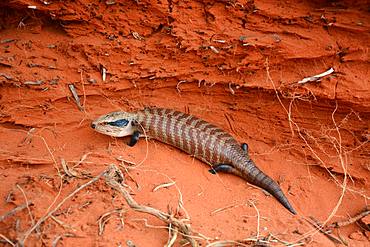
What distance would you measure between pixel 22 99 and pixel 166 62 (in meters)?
1.83

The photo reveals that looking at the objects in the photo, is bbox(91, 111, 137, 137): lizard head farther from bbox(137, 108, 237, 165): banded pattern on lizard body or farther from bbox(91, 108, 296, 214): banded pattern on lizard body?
bbox(137, 108, 237, 165): banded pattern on lizard body

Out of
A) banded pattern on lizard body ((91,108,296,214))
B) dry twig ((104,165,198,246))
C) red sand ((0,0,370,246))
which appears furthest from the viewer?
banded pattern on lizard body ((91,108,296,214))

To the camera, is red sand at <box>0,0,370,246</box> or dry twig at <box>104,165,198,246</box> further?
red sand at <box>0,0,370,246</box>

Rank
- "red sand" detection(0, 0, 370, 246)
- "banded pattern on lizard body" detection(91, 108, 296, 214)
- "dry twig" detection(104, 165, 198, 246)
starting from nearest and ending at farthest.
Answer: "dry twig" detection(104, 165, 198, 246), "red sand" detection(0, 0, 370, 246), "banded pattern on lizard body" detection(91, 108, 296, 214)

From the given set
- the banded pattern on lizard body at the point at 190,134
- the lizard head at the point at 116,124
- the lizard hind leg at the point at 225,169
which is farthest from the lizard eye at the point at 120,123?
the lizard hind leg at the point at 225,169

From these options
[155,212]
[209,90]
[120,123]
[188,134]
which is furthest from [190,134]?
[155,212]

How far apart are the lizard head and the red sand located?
13 cm

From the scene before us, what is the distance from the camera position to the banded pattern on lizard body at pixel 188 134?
511cm

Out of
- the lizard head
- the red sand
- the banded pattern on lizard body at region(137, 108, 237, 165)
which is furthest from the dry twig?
the banded pattern on lizard body at region(137, 108, 237, 165)

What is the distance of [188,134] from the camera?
5.22 meters

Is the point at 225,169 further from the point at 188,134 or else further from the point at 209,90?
the point at 209,90

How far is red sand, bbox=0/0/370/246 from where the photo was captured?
4590mm

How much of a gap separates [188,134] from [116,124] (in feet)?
2.99

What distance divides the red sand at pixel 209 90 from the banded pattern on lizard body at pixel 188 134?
0.12 meters
